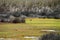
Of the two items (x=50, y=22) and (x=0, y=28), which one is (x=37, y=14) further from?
(x=0, y=28)

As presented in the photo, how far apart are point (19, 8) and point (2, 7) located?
157 millimetres

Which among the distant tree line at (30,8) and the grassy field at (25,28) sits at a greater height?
the distant tree line at (30,8)

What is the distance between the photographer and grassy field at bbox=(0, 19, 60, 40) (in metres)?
1.48

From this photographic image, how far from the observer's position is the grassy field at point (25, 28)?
1.48m

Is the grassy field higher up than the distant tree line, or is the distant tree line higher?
the distant tree line

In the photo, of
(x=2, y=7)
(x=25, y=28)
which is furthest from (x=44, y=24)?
(x=2, y=7)

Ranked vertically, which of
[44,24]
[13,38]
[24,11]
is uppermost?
[24,11]

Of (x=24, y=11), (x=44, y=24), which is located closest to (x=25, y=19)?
(x=24, y=11)

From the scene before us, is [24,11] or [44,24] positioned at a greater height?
[24,11]

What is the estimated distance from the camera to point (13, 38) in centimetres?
147

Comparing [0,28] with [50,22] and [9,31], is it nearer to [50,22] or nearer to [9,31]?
[9,31]

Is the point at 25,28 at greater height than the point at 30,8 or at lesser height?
lesser

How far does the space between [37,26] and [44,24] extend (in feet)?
0.22

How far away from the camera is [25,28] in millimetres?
1507
